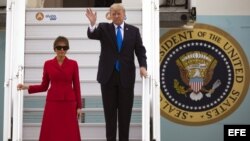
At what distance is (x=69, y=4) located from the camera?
11625 millimetres

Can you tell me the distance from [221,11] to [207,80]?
1.53 meters

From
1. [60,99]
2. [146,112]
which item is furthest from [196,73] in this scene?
[60,99]

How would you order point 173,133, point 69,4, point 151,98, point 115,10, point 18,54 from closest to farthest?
point 115,10 < point 151,98 < point 18,54 < point 173,133 < point 69,4

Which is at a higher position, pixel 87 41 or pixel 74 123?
pixel 87 41

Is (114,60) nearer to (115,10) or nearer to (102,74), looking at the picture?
Answer: (102,74)

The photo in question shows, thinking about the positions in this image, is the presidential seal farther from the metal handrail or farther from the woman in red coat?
the woman in red coat

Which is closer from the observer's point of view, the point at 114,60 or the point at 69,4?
the point at 114,60

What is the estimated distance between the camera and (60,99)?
17.3ft

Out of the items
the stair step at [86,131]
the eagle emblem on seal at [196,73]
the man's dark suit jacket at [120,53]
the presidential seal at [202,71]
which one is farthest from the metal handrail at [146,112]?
the eagle emblem on seal at [196,73]

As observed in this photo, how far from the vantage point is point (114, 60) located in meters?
5.31

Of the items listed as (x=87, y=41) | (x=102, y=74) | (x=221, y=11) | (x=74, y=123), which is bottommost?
(x=74, y=123)

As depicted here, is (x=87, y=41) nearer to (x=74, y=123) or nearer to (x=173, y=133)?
(x=74, y=123)

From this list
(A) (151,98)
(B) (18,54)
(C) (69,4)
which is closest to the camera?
(A) (151,98)

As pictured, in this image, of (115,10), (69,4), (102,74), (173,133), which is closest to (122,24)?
(115,10)
